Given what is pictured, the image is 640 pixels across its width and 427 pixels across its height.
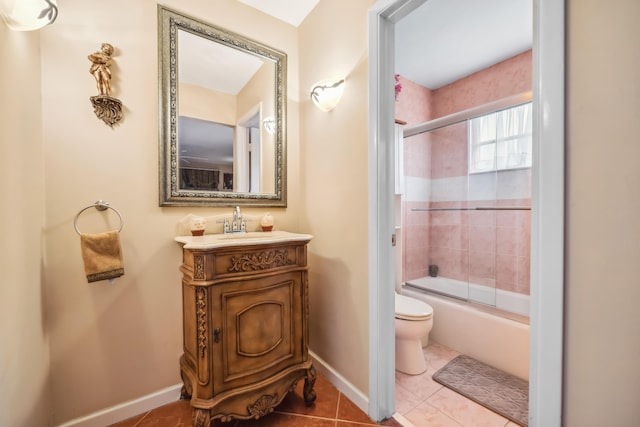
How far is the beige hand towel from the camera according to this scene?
4.04 feet

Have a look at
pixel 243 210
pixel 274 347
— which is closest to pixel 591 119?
pixel 274 347

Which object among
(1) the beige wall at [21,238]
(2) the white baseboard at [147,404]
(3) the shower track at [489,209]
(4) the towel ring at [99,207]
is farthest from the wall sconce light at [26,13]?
(3) the shower track at [489,209]

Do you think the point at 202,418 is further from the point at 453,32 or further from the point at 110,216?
the point at 453,32

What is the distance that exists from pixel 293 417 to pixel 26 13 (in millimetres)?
2109

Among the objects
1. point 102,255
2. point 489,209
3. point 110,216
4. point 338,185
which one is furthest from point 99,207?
point 489,209

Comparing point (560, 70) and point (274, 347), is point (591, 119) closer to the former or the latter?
point (560, 70)

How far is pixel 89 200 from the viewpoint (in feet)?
4.33

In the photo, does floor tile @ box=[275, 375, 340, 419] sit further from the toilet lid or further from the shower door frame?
the shower door frame

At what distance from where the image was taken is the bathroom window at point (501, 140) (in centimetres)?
233

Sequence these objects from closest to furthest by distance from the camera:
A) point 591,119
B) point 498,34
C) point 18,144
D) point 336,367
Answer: point 591,119 < point 18,144 < point 336,367 < point 498,34

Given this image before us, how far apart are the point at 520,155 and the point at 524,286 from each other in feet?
4.01

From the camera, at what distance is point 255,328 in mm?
1326

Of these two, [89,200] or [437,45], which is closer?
[89,200]

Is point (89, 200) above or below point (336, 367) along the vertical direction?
above
